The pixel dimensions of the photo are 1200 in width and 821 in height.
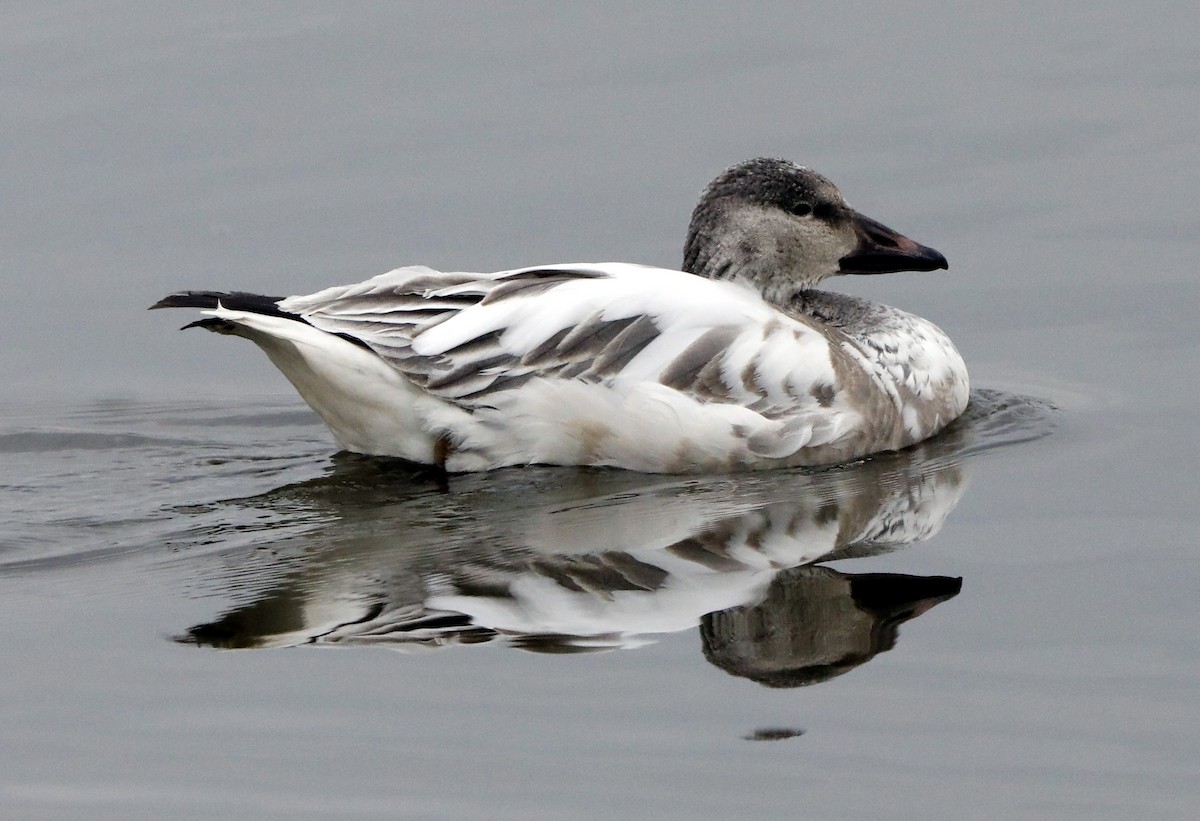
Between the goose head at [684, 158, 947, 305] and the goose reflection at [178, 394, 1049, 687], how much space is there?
1040mm

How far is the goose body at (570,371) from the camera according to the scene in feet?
28.0

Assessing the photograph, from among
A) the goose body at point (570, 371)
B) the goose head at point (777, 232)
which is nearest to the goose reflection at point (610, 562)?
the goose body at point (570, 371)

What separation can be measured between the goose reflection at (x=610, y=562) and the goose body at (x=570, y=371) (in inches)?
5.9

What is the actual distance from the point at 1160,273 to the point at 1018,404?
188cm

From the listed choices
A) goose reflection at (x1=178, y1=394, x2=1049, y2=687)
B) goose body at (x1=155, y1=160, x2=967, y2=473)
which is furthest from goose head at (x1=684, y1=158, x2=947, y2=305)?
goose reflection at (x1=178, y1=394, x2=1049, y2=687)

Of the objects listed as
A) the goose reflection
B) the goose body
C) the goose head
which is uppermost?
the goose head

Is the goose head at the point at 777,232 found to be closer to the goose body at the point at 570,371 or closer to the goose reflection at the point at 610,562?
the goose body at the point at 570,371

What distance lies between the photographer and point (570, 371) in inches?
336

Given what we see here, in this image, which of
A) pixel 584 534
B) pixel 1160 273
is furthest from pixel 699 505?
pixel 1160 273

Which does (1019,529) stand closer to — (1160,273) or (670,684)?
(670,684)

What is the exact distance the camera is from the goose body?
8547 mm

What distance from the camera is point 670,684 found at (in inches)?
242

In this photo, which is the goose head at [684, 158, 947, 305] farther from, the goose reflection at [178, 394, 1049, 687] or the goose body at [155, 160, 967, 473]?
the goose reflection at [178, 394, 1049, 687]

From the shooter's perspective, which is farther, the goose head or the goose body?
the goose head
